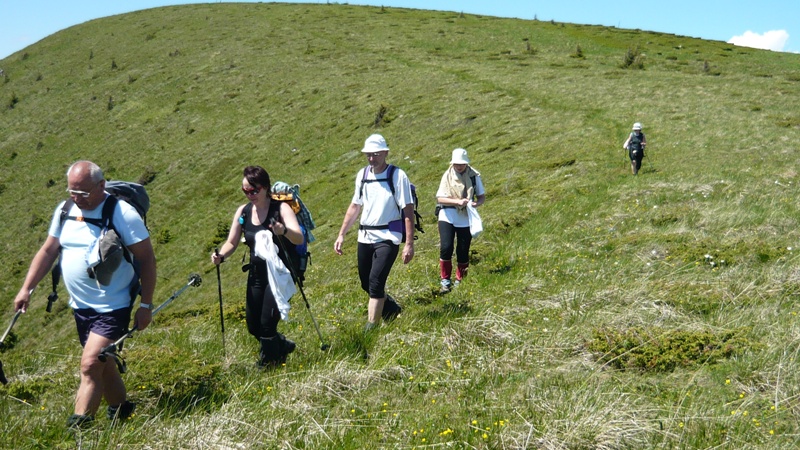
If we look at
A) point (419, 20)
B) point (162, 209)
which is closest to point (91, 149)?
point (162, 209)

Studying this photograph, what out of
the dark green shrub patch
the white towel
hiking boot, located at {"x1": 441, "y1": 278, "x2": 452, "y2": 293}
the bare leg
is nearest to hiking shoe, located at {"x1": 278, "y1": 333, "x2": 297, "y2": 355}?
the white towel

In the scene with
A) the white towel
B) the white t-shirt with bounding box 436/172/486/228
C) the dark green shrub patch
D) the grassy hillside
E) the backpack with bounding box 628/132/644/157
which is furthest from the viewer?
the backpack with bounding box 628/132/644/157

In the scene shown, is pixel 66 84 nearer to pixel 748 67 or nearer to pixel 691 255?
pixel 748 67

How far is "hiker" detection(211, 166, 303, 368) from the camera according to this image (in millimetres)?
6078

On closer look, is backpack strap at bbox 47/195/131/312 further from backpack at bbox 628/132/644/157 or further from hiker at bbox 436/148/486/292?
backpack at bbox 628/132/644/157

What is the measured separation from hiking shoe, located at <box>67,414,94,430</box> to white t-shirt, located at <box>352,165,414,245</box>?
3.55 m

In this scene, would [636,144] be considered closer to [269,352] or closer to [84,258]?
[269,352]

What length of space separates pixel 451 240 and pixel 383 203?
2778 mm

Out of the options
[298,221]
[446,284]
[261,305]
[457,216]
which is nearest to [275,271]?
[261,305]

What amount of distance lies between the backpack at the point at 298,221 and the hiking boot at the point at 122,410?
5.60 ft

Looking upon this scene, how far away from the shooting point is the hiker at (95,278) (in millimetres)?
4785

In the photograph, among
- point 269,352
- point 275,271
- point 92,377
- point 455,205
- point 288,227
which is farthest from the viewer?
point 455,205

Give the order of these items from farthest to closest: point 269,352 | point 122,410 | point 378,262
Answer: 1. point 378,262
2. point 269,352
3. point 122,410

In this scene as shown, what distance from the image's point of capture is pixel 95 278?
191 inches
